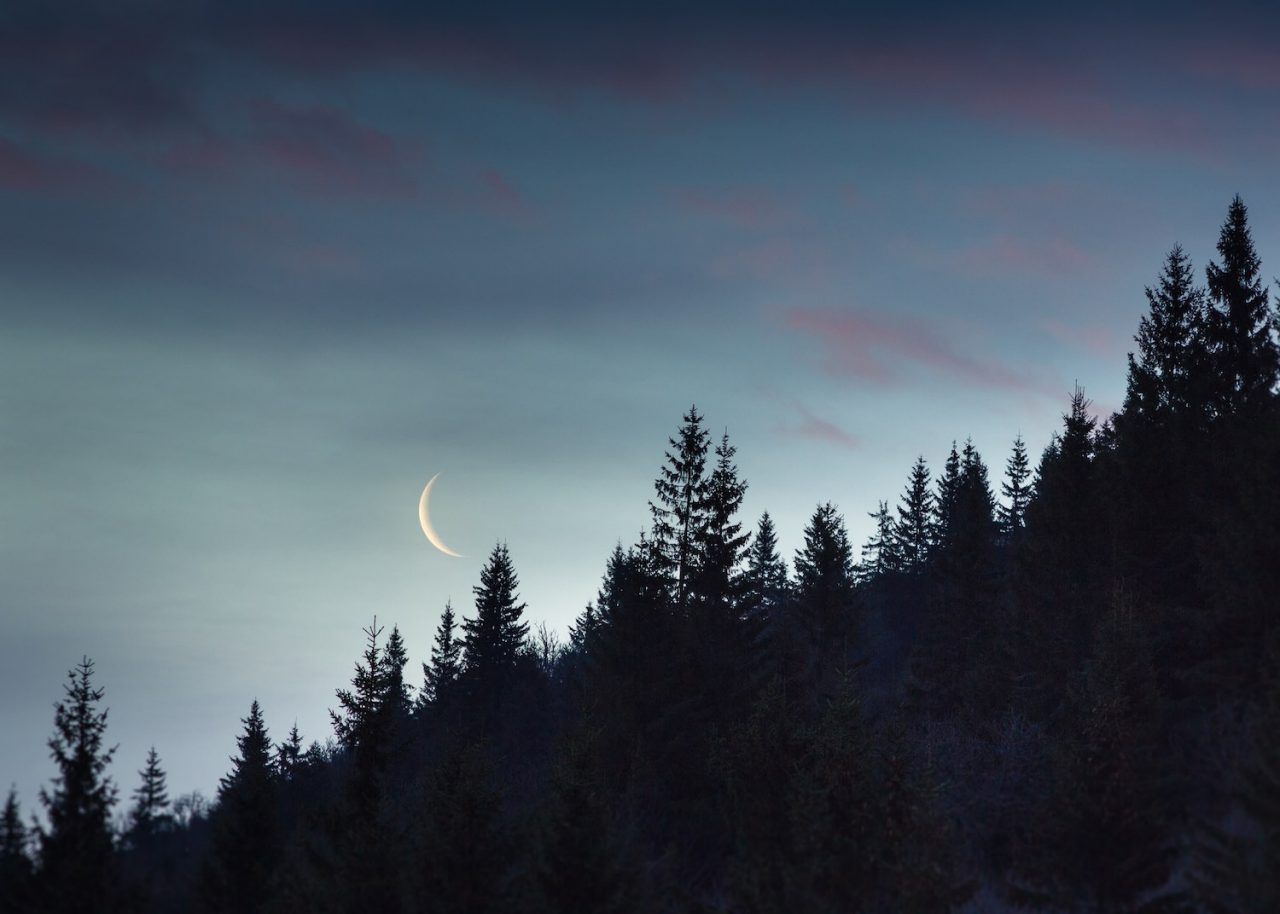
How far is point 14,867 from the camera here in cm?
2558

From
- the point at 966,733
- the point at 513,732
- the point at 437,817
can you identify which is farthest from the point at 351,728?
the point at 513,732

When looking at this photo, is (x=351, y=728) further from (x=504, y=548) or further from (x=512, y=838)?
(x=504, y=548)

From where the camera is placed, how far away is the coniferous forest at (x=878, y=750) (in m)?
23.6

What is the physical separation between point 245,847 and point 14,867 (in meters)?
13.9

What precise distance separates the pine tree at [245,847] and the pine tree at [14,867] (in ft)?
36.1

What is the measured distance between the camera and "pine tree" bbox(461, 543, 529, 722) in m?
76.3

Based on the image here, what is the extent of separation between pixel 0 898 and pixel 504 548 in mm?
58431

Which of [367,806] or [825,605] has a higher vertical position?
[825,605]

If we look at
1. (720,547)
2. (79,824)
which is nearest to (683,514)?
(720,547)

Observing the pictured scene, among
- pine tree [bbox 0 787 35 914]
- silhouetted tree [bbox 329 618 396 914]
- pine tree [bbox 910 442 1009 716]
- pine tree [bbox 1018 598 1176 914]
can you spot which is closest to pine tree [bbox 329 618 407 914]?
silhouetted tree [bbox 329 618 396 914]

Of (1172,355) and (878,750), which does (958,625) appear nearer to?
(1172,355)

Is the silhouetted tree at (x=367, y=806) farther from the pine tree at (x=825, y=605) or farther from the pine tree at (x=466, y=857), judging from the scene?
the pine tree at (x=825, y=605)

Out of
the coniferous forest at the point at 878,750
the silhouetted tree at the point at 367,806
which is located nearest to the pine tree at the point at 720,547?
the coniferous forest at the point at 878,750

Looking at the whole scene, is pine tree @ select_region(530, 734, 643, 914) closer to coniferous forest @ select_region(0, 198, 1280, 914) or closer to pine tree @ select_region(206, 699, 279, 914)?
coniferous forest @ select_region(0, 198, 1280, 914)
